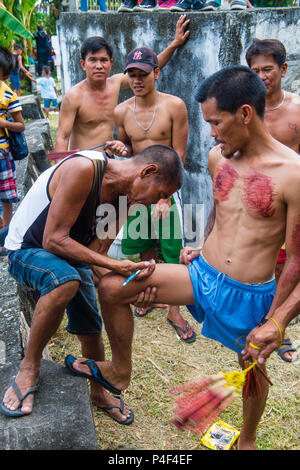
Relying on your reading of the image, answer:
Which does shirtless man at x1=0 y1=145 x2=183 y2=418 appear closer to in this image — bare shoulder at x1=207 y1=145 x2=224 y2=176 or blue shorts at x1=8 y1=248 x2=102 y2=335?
blue shorts at x1=8 y1=248 x2=102 y2=335

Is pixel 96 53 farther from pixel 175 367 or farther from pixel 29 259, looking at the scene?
pixel 175 367

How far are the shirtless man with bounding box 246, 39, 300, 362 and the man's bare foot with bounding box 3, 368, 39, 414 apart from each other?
6.94 feet

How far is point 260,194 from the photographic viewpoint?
2.41m

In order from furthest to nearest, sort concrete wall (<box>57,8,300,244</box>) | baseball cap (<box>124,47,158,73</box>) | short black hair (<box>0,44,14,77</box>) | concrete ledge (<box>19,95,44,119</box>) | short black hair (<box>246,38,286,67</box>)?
concrete ledge (<box>19,95,44,119</box>), short black hair (<box>0,44,14,77</box>), baseball cap (<box>124,47,158,73</box>), concrete wall (<box>57,8,300,244</box>), short black hair (<box>246,38,286,67</box>)

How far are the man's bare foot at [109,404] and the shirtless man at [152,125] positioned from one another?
3.51 ft

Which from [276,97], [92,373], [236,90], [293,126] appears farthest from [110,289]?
[276,97]

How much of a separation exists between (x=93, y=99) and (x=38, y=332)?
3.09 m

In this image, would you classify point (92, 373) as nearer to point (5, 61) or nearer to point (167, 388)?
point (167, 388)

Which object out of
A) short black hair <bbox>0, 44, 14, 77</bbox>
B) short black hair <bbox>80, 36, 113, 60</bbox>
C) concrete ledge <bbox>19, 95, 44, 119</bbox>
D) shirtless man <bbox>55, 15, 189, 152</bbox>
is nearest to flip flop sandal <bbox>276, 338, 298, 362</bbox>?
shirtless man <bbox>55, 15, 189, 152</bbox>

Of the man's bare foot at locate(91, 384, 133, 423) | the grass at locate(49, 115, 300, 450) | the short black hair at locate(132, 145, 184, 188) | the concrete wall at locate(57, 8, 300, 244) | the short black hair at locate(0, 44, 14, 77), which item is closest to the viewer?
the short black hair at locate(132, 145, 184, 188)

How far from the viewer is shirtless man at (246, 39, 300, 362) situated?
361 centimetres

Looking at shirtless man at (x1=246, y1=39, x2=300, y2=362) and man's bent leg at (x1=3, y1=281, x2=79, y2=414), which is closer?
man's bent leg at (x1=3, y1=281, x2=79, y2=414)

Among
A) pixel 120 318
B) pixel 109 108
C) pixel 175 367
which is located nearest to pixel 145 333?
pixel 175 367
